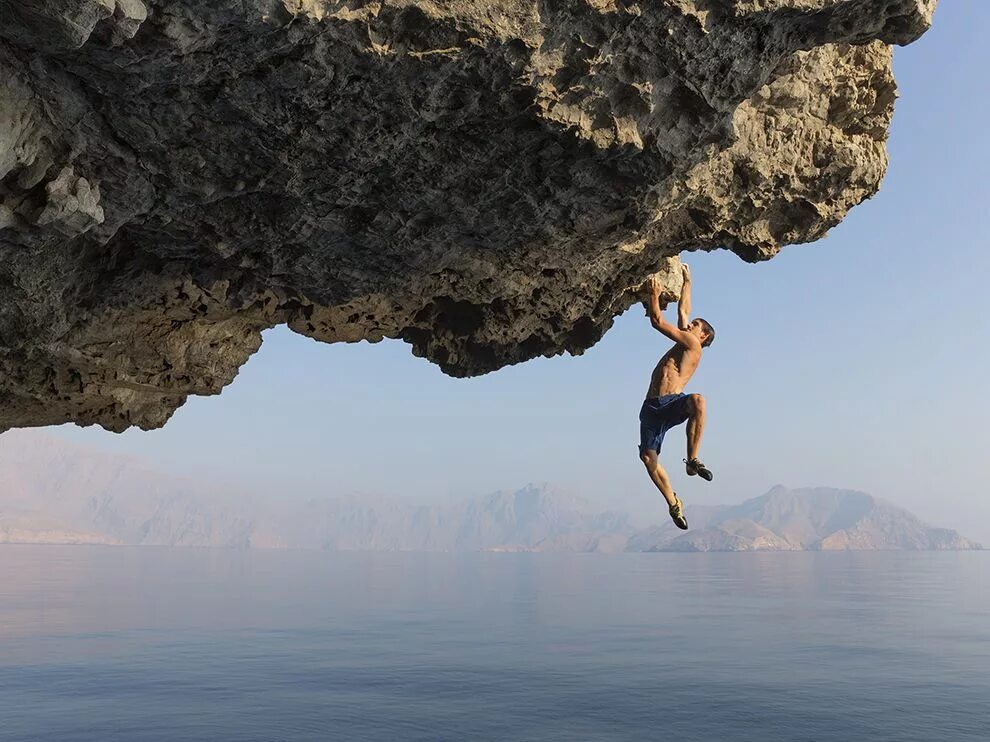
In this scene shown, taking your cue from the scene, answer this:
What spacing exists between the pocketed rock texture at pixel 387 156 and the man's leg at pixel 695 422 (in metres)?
1.65

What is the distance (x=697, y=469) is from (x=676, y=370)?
4.36 ft

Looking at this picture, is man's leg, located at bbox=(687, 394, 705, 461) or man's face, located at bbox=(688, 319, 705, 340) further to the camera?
man's face, located at bbox=(688, 319, 705, 340)

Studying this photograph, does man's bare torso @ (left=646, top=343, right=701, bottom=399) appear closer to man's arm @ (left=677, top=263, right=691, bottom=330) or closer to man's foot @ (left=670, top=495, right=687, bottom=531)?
man's arm @ (left=677, top=263, right=691, bottom=330)

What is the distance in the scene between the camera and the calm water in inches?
755

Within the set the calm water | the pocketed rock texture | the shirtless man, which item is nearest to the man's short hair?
the shirtless man

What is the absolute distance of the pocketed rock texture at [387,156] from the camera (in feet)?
15.9

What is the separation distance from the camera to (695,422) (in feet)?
31.8

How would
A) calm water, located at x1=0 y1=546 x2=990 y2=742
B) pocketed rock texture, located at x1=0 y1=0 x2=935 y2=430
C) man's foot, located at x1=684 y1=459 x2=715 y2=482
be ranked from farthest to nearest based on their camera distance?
calm water, located at x1=0 y1=546 x2=990 y2=742, man's foot, located at x1=684 y1=459 x2=715 y2=482, pocketed rock texture, located at x1=0 y1=0 x2=935 y2=430

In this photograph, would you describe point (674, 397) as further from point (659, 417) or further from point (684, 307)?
point (684, 307)

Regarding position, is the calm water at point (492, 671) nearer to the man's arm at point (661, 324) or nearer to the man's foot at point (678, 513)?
the man's foot at point (678, 513)

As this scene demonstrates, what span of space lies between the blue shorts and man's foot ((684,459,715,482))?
1.80 feet

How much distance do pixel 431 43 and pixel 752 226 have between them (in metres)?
4.97

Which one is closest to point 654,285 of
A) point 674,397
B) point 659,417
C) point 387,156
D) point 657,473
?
point 674,397

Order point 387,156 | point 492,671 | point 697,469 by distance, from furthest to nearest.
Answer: point 492,671, point 697,469, point 387,156
